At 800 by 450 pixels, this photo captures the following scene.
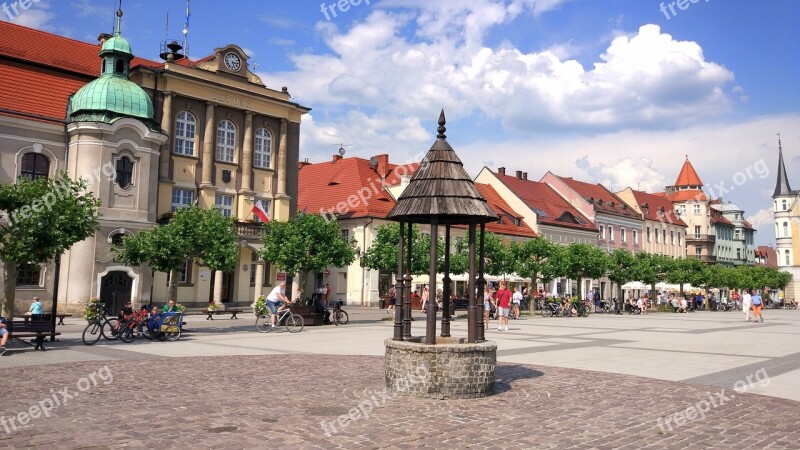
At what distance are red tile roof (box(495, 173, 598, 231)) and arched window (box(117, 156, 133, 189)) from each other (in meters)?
40.2

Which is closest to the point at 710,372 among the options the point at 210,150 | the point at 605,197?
the point at 210,150

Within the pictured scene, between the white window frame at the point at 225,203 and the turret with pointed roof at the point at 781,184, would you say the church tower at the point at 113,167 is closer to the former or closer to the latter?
the white window frame at the point at 225,203

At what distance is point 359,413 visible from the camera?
8688 mm

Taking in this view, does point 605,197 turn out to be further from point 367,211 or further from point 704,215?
point 367,211

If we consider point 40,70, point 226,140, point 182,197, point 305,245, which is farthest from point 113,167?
point 305,245

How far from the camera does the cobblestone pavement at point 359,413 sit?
7.27 metres

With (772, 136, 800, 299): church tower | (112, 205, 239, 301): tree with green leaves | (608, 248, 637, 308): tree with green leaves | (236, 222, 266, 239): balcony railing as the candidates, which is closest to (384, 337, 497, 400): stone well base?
(112, 205, 239, 301): tree with green leaves

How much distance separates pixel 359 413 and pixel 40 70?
3506 centimetres

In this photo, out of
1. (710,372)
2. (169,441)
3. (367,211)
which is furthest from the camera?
(367,211)

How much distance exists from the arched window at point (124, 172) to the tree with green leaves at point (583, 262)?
2700 centimetres

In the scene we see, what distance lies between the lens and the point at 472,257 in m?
11.1

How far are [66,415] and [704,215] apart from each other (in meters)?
96.5

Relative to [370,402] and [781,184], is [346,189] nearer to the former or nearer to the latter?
[370,402]

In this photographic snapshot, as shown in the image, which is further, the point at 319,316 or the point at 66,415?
the point at 319,316
